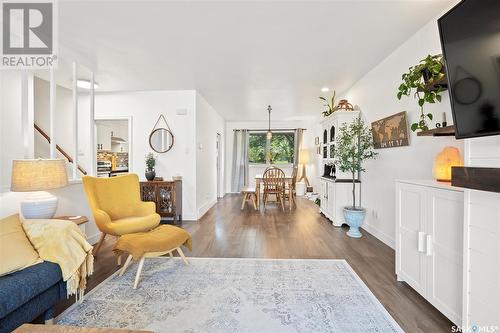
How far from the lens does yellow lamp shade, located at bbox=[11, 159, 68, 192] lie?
195cm

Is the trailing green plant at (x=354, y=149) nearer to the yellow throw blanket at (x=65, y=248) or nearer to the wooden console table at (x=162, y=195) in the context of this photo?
the wooden console table at (x=162, y=195)

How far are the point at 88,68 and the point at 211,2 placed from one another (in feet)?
8.15

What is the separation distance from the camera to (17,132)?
252 cm

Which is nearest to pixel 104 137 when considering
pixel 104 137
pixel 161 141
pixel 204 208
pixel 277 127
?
pixel 104 137

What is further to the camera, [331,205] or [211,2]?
[331,205]

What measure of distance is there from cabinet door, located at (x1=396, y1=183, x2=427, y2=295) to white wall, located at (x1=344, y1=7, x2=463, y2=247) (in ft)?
1.92

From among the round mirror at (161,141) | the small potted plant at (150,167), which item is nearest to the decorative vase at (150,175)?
the small potted plant at (150,167)

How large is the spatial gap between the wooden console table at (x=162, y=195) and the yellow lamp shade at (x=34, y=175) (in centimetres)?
198

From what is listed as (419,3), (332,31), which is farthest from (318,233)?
(419,3)

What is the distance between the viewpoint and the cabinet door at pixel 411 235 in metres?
1.82

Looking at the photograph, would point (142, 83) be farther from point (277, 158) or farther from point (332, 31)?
point (277, 158)

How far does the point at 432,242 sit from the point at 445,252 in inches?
4.8

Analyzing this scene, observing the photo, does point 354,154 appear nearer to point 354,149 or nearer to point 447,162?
point 354,149

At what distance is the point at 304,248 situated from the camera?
115 inches
